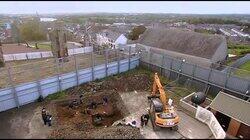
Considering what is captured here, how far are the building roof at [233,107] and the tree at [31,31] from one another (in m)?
48.3

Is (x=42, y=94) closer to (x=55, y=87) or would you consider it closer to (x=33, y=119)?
(x=55, y=87)

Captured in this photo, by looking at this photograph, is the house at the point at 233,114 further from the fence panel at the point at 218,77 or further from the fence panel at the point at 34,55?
the fence panel at the point at 34,55

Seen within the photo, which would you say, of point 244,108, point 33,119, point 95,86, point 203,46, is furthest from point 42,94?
point 203,46

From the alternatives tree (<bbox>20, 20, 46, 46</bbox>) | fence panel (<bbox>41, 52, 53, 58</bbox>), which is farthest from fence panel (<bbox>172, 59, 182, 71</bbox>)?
tree (<bbox>20, 20, 46, 46</bbox>)

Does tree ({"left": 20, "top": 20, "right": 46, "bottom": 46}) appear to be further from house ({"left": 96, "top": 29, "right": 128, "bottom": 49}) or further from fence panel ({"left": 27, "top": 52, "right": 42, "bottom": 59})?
fence panel ({"left": 27, "top": 52, "right": 42, "bottom": 59})

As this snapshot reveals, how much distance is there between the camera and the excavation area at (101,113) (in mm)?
14870

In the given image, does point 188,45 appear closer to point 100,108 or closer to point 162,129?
point 100,108

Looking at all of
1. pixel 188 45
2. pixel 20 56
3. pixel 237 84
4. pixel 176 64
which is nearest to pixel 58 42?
pixel 20 56

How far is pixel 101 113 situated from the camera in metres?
18.3

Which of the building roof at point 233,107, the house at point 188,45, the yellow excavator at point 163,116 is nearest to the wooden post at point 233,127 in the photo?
the building roof at point 233,107

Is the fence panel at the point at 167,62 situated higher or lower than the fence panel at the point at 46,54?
higher

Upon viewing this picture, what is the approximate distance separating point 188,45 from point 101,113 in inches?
753

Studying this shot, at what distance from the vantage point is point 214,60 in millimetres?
29234

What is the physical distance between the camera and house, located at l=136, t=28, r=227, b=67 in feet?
95.5
